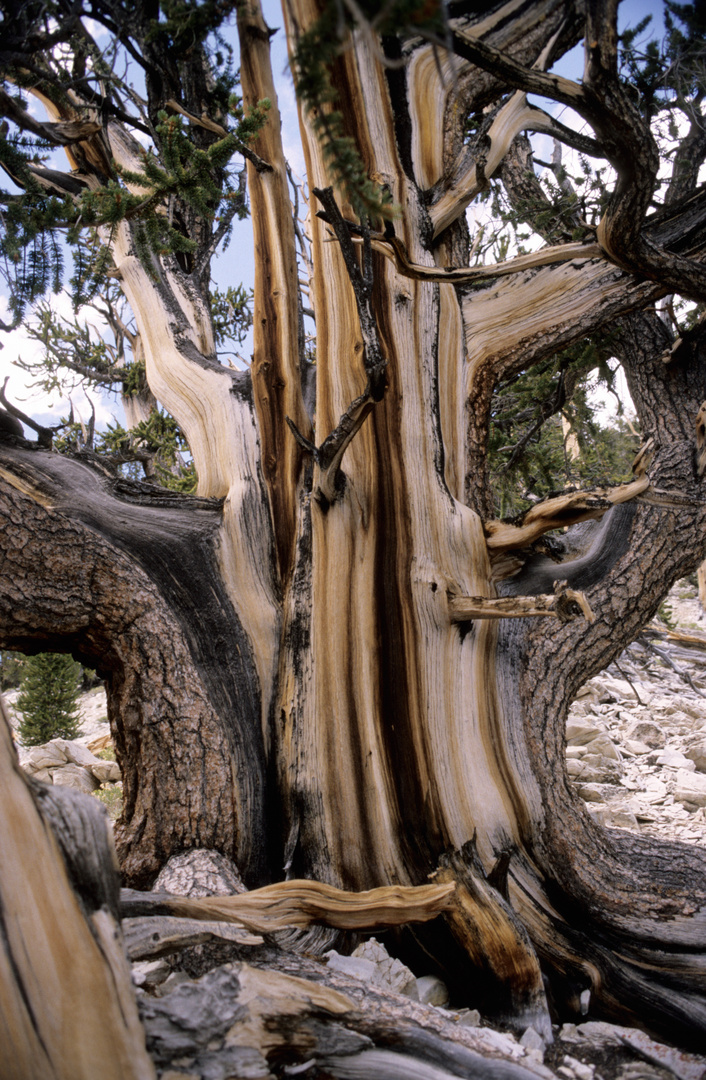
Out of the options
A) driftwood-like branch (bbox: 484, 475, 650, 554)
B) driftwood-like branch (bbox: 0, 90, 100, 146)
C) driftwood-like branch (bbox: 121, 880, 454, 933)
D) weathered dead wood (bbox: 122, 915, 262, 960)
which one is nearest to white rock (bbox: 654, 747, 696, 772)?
driftwood-like branch (bbox: 484, 475, 650, 554)

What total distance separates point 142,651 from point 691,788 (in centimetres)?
320

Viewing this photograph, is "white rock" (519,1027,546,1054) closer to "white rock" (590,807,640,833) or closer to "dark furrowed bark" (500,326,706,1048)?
"dark furrowed bark" (500,326,706,1048)

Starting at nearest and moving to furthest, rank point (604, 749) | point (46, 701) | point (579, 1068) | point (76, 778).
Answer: point (579, 1068) → point (604, 749) → point (76, 778) → point (46, 701)

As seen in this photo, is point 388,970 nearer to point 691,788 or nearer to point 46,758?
point 691,788

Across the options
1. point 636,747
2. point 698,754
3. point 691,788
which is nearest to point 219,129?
point 691,788

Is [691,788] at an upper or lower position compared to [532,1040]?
upper

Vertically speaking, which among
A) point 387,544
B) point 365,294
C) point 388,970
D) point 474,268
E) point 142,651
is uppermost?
point 474,268

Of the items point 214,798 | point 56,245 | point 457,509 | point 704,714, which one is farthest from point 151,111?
point 704,714

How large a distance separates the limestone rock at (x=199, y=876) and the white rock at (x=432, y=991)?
59 cm

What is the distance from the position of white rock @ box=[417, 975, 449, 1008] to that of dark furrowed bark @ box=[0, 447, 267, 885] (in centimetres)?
55

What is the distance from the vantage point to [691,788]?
351cm

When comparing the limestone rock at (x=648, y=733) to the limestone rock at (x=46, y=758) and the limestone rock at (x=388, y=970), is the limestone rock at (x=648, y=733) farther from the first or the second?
the limestone rock at (x=46, y=758)

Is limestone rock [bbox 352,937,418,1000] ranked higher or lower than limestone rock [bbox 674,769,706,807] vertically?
lower

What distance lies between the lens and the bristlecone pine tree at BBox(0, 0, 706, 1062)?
173 centimetres
